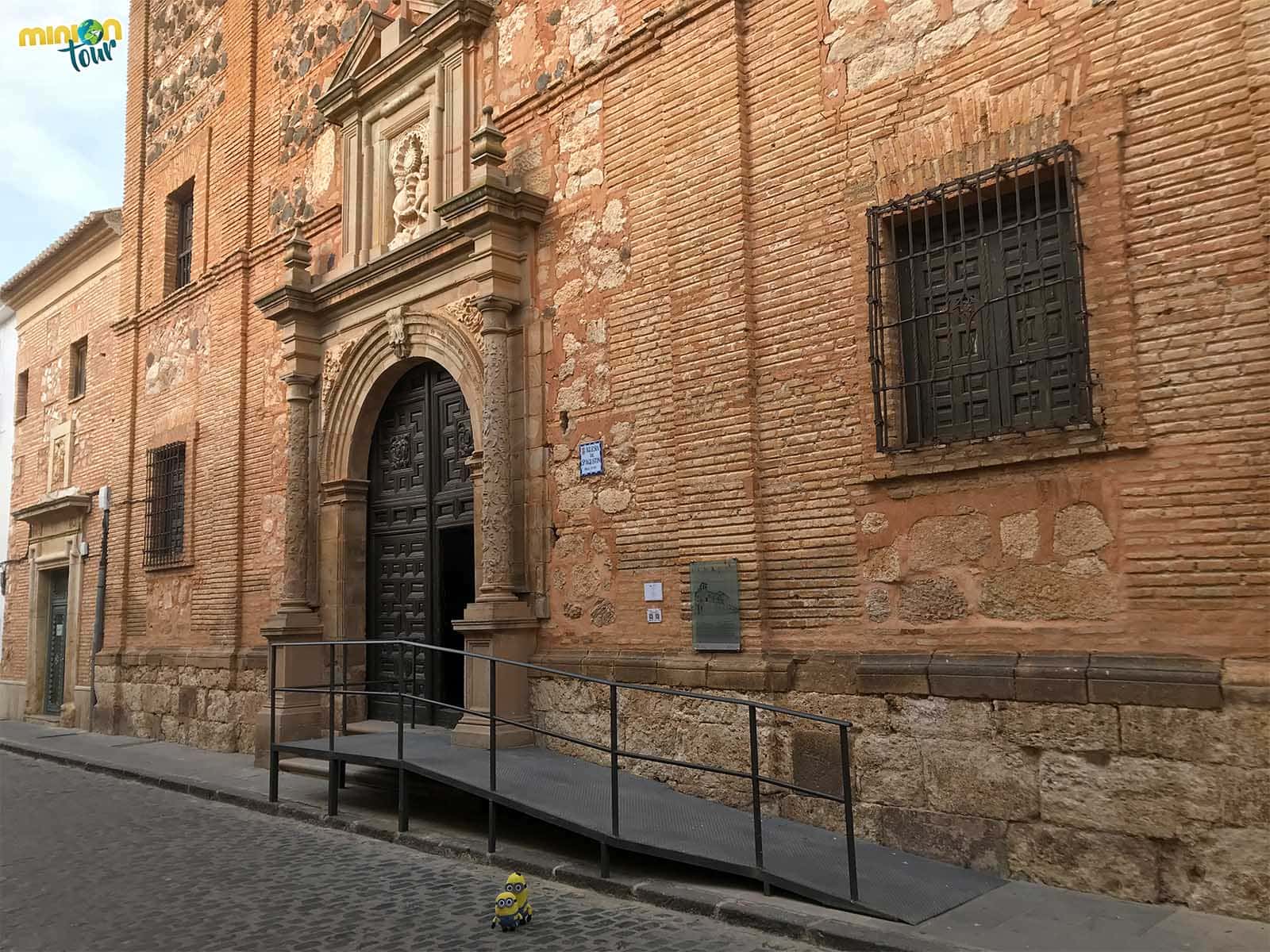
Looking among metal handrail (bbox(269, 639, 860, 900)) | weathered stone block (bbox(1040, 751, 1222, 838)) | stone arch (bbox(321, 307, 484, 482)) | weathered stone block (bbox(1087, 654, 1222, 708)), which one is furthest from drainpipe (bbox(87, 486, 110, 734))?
weathered stone block (bbox(1087, 654, 1222, 708))

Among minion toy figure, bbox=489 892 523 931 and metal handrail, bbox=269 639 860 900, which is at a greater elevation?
metal handrail, bbox=269 639 860 900

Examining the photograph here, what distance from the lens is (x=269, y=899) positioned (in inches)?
221

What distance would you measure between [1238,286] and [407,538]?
7500 mm

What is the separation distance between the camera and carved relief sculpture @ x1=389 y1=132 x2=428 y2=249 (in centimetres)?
1025

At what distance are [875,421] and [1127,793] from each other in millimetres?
2438

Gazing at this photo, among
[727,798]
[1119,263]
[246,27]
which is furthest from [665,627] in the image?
[246,27]

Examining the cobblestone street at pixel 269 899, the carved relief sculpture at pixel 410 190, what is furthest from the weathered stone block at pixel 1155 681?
the carved relief sculpture at pixel 410 190

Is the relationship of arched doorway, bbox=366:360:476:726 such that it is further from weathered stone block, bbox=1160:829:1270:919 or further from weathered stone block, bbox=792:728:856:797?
weathered stone block, bbox=1160:829:1270:919

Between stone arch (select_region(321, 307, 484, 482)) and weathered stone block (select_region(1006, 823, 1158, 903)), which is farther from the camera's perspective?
stone arch (select_region(321, 307, 484, 482))

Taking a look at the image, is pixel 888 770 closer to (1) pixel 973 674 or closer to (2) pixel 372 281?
(1) pixel 973 674

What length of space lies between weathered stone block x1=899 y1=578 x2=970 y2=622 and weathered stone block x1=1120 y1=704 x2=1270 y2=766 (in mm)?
1092

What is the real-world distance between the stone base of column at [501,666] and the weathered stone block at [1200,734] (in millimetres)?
4438

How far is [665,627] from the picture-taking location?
24.4ft

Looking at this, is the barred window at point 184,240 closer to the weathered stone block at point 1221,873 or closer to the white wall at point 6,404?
the white wall at point 6,404
